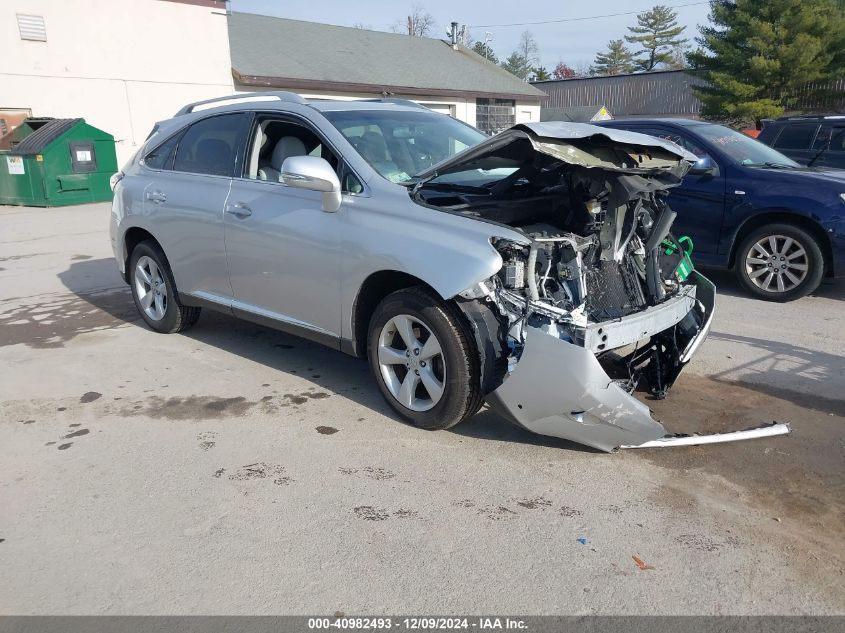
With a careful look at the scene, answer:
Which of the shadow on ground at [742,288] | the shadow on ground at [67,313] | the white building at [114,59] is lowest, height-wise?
the shadow on ground at [67,313]

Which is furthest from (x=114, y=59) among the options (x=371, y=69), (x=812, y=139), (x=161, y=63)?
(x=812, y=139)

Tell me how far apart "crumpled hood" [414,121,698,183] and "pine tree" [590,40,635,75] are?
87.9 meters

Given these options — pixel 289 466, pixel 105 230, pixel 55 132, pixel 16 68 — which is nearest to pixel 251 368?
pixel 289 466

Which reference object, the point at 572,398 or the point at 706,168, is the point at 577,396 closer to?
the point at 572,398

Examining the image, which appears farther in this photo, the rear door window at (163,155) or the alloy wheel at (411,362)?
the rear door window at (163,155)

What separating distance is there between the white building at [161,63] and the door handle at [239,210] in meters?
17.5

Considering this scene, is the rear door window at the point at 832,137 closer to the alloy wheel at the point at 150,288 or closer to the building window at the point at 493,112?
the alloy wheel at the point at 150,288

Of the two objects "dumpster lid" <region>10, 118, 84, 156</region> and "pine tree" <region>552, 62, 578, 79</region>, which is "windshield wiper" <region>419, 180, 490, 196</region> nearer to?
"dumpster lid" <region>10, 118, 84, 156</region>

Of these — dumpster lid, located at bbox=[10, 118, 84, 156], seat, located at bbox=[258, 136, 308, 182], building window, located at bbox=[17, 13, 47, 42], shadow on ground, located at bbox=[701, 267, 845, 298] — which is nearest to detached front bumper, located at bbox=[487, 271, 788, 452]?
seat, located at bbox=[258, 136, 308, 182]

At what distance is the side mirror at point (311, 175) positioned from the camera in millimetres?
4125

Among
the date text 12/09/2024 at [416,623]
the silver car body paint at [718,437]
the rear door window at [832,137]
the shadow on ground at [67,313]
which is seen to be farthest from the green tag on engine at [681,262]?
the rear door window at [832,137]

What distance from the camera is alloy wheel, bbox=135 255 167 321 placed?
20.0 feet

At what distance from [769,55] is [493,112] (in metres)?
12.5

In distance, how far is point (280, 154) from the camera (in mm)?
5078
